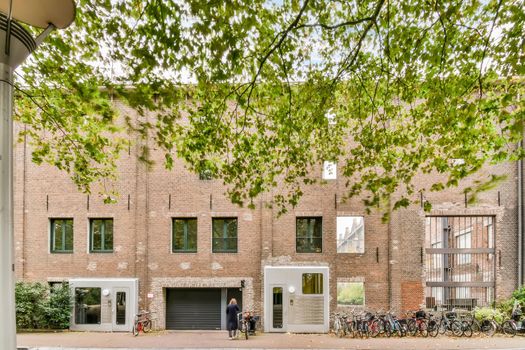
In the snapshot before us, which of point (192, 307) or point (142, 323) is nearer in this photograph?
point (142, 323)

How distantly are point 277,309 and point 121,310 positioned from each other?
6.11 m

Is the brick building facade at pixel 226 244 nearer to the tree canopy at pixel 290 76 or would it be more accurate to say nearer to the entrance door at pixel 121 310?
the entrance door at pixel 121 310

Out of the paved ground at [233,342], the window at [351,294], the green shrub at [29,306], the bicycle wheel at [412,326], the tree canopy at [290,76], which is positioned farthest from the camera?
the window at [351,294]

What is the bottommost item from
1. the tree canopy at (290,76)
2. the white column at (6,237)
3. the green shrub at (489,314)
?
the green shrub at (489,314)

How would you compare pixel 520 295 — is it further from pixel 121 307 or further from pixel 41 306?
pixel 41 306

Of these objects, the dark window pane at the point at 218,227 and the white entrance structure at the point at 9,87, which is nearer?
the white entrance structure at the point at 9,87

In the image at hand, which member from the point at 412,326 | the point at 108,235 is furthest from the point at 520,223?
the point at 108,235

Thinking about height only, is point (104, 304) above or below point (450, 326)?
above

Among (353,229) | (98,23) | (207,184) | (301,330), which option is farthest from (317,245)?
(98,23)

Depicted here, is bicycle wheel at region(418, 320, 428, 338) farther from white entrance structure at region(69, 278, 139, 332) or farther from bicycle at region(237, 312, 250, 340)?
white entrance structure at region(69, 278, 139, 332)

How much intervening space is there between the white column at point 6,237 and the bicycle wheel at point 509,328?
16714 millimetres

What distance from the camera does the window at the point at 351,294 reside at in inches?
682

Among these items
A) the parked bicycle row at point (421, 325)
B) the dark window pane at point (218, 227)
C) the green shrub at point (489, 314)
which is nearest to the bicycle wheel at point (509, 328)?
the parked bicycle row at point (421, 325)

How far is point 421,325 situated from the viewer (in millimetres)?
15594
